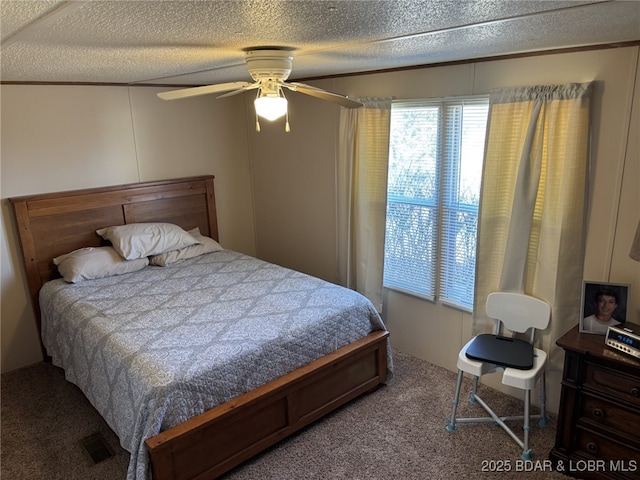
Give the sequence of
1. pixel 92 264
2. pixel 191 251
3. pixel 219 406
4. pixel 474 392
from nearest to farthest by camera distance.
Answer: pixel 219 406, pixel 474 392, pixel 92 264, pixel 191 251

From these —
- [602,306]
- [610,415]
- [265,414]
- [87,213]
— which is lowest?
[265,414]

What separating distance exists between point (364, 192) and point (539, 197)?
4.22 ft

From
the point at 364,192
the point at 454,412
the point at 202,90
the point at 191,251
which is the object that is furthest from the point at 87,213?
the point at 454,412

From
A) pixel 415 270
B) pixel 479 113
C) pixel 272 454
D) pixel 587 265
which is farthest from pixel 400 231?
pixel 272 454

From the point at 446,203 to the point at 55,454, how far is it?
2.85 meters

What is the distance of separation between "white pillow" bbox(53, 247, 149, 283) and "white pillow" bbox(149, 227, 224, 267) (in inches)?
5.3

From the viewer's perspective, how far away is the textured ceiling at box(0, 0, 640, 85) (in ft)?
4.05

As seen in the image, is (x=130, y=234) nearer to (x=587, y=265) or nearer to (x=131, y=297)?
(x=131, y=297)

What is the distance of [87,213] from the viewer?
12.2ft

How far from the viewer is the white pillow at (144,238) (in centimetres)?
362

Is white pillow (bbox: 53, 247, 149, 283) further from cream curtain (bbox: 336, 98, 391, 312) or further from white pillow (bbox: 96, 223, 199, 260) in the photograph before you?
cream curtain (bbox: 336, 98, 391, 312)

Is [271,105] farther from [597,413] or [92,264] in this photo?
[597,413]

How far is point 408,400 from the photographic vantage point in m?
3.11

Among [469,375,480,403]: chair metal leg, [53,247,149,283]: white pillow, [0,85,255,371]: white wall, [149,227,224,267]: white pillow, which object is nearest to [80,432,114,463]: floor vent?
[53,247,149,283]: white pillow
